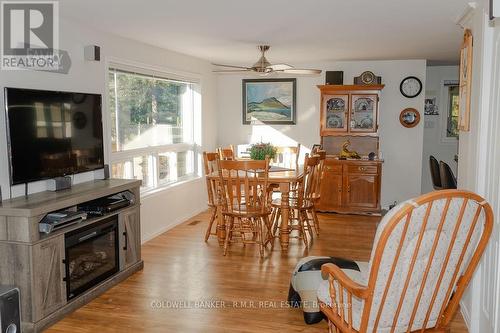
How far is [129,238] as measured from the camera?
4121 mm

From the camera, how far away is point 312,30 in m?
4.36

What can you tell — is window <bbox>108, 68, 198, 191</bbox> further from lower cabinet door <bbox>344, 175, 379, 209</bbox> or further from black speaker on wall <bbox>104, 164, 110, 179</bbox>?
lower cabinet door <bbox>344, 175, 379, 209</bbox>

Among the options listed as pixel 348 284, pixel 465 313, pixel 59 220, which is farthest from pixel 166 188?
pixel 348 284

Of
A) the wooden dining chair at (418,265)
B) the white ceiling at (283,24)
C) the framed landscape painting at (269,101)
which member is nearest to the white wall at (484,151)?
the wooden dining chair at (418,265)

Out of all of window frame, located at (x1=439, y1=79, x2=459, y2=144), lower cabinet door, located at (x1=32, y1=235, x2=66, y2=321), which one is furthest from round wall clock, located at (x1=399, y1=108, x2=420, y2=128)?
lower cabinet door, located at (x1=32, y1=235, x2=66, y2=321)

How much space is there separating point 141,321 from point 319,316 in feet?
4.16

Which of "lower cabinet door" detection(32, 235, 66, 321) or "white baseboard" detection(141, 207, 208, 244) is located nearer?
"lower cabinet door" detection(32, 235, 66, 321)

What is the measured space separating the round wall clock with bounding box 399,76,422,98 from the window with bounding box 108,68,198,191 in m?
3.12

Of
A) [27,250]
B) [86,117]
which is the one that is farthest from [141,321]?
[86,117]

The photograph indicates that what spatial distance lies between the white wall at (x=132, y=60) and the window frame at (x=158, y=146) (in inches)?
2.3

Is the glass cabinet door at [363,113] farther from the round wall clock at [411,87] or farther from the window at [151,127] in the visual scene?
the window at [151,127]

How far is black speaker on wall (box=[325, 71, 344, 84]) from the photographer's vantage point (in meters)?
6.71

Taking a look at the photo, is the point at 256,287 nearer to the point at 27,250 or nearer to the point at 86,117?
the point at 27,250

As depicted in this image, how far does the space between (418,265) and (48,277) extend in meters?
2.45
